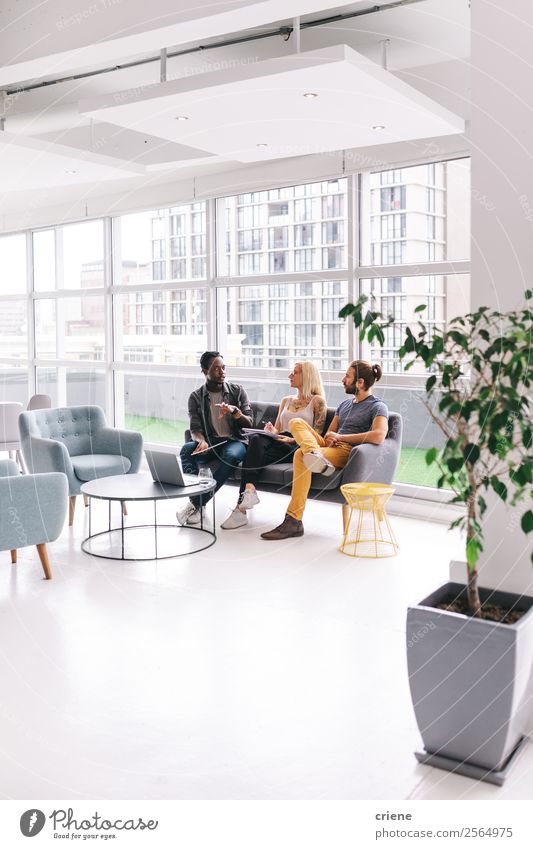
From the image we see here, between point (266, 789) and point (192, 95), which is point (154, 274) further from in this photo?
point (266, 789)

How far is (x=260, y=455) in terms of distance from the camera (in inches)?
213

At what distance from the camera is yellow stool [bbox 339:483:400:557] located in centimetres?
475

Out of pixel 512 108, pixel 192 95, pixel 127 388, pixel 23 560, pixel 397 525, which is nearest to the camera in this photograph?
pixel 512 108

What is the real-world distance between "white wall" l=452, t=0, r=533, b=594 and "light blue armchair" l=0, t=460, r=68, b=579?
8.00 feet

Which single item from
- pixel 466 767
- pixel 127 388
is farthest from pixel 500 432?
pixel 127 388

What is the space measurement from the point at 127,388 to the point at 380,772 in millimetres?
6596

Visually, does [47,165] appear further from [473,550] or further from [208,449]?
[473,550]

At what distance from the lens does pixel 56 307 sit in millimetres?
9344

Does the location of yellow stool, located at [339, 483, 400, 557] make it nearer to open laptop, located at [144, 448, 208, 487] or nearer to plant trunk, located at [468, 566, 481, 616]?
open laptop, located at [144, 448, 208, 487]

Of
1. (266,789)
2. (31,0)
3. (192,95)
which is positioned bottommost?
(266,789)

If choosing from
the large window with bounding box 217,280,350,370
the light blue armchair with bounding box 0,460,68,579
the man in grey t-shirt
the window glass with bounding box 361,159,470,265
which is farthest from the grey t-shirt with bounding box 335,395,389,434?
the light blue armchair with bounding box 0,460,68,579

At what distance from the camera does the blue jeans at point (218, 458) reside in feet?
18.0

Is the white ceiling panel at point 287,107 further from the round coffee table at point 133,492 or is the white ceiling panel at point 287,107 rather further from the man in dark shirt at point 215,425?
the round coffee table at point 133,492

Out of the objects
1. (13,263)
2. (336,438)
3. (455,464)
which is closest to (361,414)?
(336,438)
